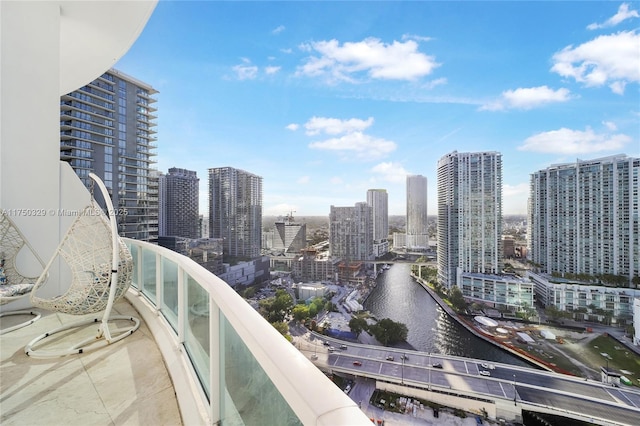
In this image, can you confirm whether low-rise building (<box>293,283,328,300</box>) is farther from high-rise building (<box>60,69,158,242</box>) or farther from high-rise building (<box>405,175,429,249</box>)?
high-rise building (<box>405,175,429,249</box>)

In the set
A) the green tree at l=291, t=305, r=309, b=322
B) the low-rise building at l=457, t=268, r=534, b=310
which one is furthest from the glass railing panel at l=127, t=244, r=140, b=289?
the low-rise building at l=457, t=268, r=534, b=310

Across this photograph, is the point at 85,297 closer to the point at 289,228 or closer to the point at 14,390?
the point at 14,390

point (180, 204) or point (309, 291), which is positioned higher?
point (180, 204)

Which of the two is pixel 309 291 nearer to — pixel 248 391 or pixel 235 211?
pixel 235 211

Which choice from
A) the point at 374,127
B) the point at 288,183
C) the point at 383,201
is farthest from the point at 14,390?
the point at 288,183

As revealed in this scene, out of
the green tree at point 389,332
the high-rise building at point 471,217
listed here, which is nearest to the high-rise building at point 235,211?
the green tree at point 389,332

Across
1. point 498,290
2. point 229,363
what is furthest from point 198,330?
point 498,290

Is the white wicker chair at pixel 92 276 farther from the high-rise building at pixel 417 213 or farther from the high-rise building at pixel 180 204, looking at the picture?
the high-rise building at pixel 417 213
